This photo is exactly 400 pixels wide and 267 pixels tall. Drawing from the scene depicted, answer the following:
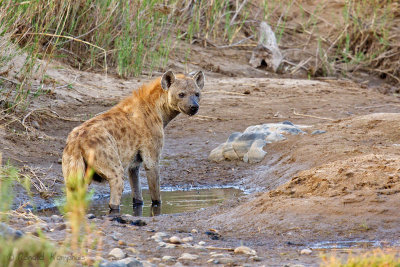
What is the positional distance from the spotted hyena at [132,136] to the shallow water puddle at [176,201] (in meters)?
0.17

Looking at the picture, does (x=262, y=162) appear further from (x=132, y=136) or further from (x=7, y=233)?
(x=7, y=233)

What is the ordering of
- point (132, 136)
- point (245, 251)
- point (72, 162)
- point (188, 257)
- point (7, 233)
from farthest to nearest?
1. point (132, 136)
2. point (72, 162)
3. point (245, 251)
4. point (188, 257)
5. point (7, 233)

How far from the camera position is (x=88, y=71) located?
10.2m

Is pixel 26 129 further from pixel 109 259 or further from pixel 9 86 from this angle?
pixel 109 259

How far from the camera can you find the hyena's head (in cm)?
640

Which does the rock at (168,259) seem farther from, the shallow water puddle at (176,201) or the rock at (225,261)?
the shallow water puddle at (176,201)

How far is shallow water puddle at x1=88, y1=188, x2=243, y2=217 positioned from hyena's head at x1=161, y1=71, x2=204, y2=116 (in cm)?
80

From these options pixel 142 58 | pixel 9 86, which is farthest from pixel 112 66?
pixel 9 86

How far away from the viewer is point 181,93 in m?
6.41

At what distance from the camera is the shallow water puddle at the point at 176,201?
19.2 feet

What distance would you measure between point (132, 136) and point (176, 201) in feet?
2.62

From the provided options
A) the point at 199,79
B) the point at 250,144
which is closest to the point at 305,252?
the point at 199,79

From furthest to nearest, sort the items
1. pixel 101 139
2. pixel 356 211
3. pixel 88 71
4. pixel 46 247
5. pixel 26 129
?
pixel 88 71 < pixel 26 129 < pixel 101 139 < pixel 356 211 < pixel 46 247

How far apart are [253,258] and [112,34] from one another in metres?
7.13
